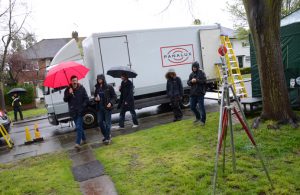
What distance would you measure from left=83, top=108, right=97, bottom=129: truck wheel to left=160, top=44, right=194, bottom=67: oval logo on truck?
336cm

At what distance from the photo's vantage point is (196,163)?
5254 mm

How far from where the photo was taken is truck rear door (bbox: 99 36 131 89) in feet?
35.7

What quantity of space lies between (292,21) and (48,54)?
48536 mm

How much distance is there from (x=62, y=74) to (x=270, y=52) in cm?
510

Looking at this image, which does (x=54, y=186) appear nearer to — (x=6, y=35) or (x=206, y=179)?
(x=206, y=179)

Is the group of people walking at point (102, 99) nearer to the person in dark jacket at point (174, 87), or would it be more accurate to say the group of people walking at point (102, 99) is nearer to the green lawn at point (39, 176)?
the green lawn at point (39, 176)

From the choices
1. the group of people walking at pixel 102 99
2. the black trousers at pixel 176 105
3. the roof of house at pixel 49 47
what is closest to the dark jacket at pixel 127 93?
the black trousers at pixel 176 105

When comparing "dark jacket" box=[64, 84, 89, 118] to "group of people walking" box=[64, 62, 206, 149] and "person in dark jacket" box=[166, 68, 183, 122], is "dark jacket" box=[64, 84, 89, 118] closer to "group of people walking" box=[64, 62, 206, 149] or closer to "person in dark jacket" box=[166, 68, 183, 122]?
"group of people walking" box=[64, 62, 206, 149]

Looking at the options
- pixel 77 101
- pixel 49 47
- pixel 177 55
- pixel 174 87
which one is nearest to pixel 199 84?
pixel 174 87

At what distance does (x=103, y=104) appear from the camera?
7.79 meters

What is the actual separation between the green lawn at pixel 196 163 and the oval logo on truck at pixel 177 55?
487cm

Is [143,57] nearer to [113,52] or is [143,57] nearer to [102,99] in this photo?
[113,52]

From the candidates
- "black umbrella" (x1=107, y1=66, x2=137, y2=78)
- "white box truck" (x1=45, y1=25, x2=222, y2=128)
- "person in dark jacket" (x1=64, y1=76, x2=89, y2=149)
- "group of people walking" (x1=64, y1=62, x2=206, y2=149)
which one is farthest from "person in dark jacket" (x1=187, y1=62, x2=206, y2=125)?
"white box truck" (x1=45, y1=25, x2=222, y2=128)

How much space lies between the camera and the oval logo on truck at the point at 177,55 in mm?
12010
